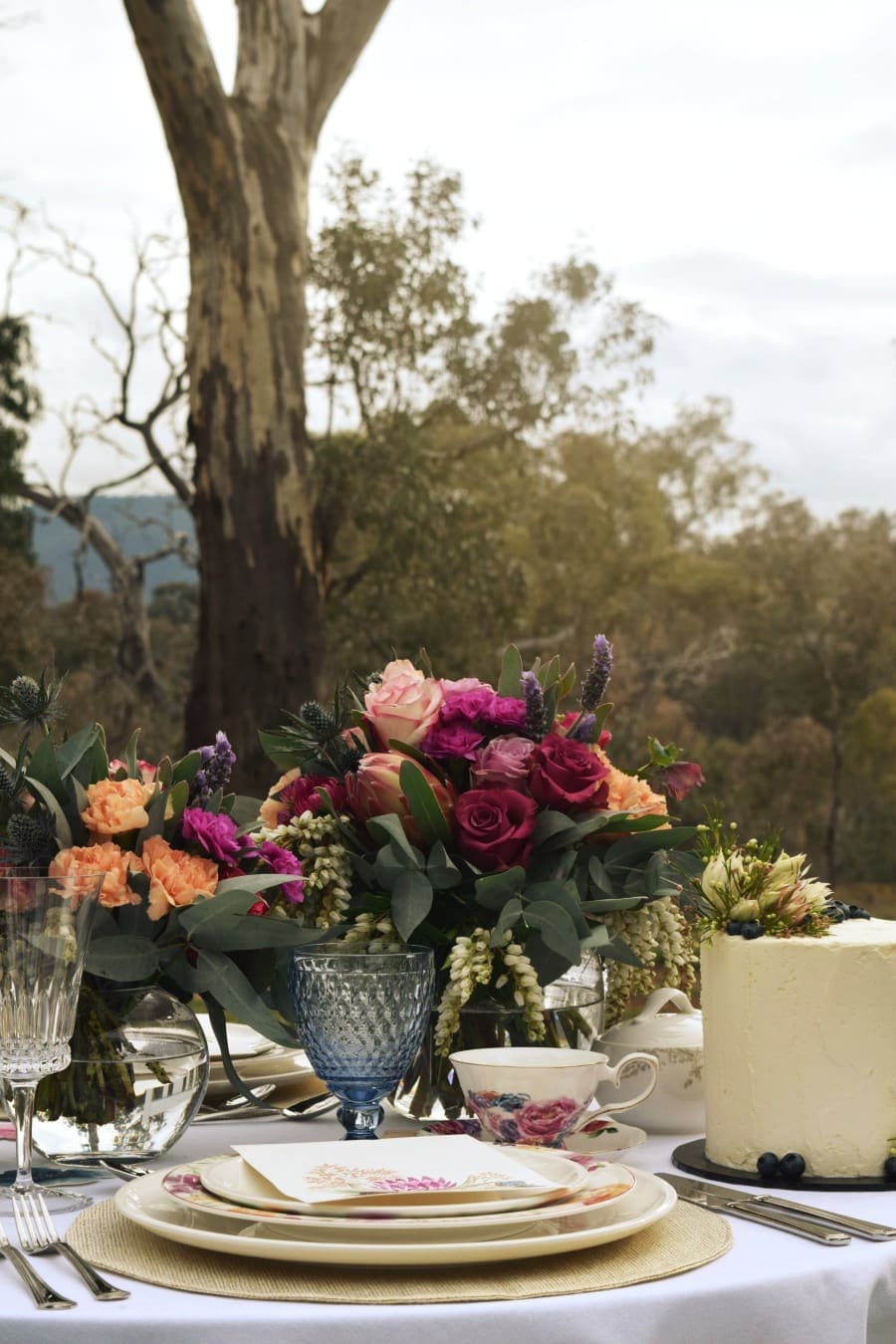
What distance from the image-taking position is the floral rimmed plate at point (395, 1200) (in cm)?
79

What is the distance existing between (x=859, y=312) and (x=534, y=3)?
16.3 ft

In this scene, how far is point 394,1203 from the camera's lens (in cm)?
82

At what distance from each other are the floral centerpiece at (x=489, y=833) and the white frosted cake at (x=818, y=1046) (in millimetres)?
163

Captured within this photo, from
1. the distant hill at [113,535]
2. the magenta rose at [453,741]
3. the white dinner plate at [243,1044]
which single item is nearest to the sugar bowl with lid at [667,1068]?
the magenta rose at [453,741]

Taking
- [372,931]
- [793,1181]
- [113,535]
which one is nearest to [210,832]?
[372,931]

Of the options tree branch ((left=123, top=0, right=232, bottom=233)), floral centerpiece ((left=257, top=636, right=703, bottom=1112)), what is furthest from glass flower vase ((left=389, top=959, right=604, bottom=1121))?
tree branch ((left=123, top=0, right=232, bottom=233))

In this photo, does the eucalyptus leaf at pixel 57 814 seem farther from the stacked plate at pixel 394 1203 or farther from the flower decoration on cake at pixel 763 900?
the flower decoration on cake at pixel 763 900

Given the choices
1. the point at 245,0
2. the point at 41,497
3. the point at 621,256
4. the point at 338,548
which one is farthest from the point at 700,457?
the point at 245,0

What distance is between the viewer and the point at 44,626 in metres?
10.6

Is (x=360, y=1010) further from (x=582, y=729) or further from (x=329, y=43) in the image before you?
(x=329, y=43)

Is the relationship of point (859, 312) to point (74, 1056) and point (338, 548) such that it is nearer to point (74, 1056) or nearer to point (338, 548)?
point (338, 548)

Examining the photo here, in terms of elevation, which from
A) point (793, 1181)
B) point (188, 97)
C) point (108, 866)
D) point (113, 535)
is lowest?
point (793, 1181)

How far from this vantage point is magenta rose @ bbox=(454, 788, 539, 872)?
115 cm

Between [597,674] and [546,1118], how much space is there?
346 mm
